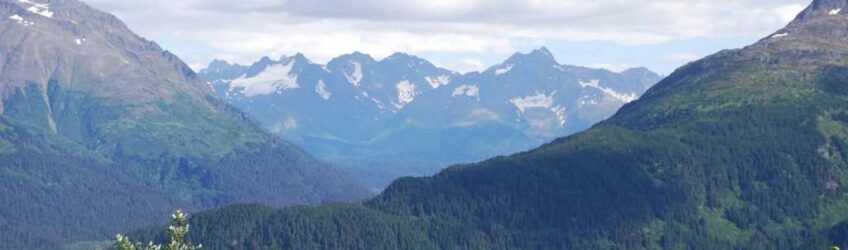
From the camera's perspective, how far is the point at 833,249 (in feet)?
283

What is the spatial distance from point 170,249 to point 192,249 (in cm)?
261

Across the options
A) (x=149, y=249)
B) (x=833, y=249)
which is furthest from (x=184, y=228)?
(x=833, y=249)

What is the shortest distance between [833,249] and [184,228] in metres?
38.8

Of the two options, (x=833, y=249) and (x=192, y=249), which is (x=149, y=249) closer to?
(x=192, y=249)

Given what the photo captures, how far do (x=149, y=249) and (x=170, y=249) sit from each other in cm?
198

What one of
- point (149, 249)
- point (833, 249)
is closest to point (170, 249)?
point (149, 249)

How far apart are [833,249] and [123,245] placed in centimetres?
4218

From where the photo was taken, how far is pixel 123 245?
267 ft

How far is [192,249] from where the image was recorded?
87.5 metres

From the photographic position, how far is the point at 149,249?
A: 83.3 meters

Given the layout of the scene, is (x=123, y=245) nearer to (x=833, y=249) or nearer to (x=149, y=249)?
(x=149, y=249)

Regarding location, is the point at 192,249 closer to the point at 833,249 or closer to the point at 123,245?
the point at 123,245

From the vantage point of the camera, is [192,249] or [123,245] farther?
[192,249]

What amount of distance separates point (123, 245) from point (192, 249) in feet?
22.8
